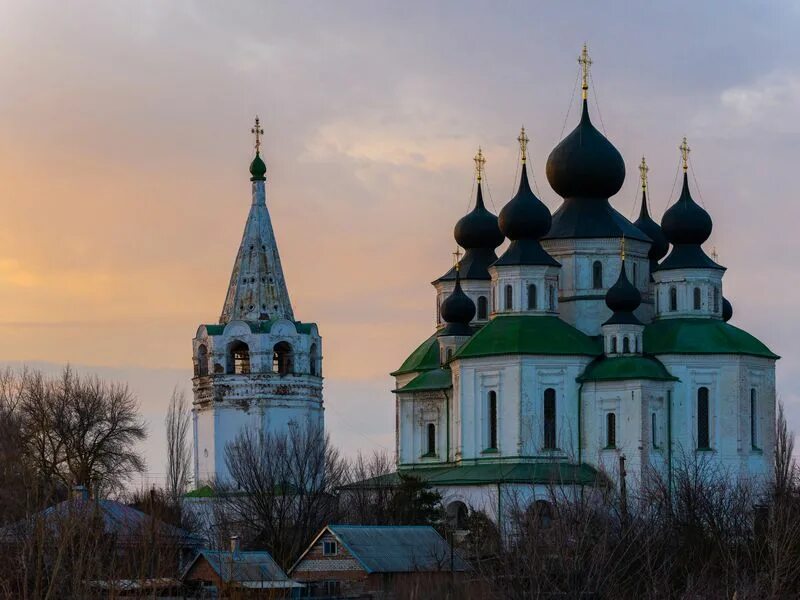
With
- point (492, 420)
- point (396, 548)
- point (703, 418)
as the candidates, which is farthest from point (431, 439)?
point (396, 548)

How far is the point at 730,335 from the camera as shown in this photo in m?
47.6

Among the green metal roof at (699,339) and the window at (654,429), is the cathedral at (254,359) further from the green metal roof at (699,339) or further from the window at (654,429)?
the window at (654,429)

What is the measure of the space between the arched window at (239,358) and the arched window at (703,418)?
449 inches

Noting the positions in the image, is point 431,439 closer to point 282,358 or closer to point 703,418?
point 282,358

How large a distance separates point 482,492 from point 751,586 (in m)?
16.6

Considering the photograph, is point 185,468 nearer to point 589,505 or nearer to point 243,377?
point 243,377

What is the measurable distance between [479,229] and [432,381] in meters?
4.41

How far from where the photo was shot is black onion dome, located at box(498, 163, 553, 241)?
1881 inches

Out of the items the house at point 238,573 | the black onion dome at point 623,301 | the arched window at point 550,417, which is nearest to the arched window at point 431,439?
the arched window at point 550,417

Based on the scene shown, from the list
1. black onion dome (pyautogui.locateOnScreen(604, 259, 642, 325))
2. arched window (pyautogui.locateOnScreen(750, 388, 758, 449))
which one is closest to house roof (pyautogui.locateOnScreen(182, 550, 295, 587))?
black onion dome (pyautogui.locateOnScreen(604, 259, 642, 325))

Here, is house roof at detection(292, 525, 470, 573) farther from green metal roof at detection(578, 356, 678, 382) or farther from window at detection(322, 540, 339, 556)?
green metal roof at detection(578, 356, 678, 382)

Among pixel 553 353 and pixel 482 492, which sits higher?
pixel 553 353

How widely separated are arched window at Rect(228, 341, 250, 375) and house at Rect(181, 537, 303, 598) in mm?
16216

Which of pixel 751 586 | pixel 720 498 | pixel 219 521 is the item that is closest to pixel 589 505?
pixel 751 586
